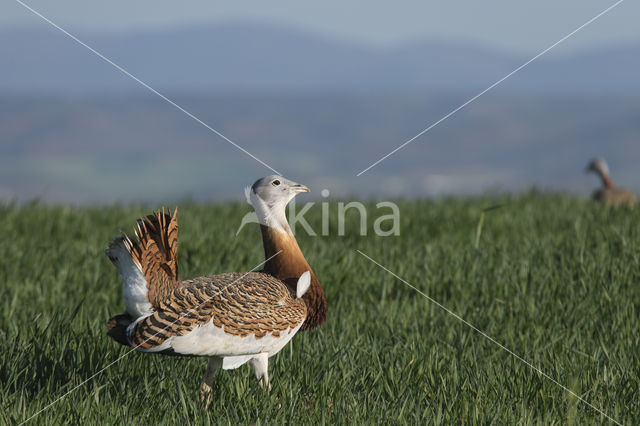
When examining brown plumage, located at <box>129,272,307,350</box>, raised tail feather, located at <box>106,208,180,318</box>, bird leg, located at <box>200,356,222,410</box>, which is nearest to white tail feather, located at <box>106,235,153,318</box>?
raised tail feather, located at <box>106,208,180,318</box>

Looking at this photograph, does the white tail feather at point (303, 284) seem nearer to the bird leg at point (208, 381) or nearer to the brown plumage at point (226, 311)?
the brown plumage at point (226, 311)

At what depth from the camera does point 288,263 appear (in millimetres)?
4258

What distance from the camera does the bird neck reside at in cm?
419

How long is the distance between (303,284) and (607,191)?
8.38 meters

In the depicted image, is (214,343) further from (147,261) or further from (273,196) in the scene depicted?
(273,196)

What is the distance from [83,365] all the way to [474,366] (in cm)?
236

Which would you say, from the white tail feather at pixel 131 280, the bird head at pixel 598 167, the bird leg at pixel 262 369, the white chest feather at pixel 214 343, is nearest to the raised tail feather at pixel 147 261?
the white tail feather at pixel 131 280

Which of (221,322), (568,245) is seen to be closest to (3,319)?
(221,322)

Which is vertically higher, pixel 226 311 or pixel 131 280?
pixel 131 280

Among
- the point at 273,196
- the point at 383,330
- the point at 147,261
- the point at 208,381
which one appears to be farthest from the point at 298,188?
the point at 383,330

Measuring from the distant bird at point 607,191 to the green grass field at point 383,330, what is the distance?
1911mm

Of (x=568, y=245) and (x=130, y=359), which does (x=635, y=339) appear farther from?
(x=130, y=359)

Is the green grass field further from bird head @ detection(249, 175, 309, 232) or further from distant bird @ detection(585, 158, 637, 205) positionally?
distant bird @ detection(585, 158, 637, 205)

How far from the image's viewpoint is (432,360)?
4734 millimetres
